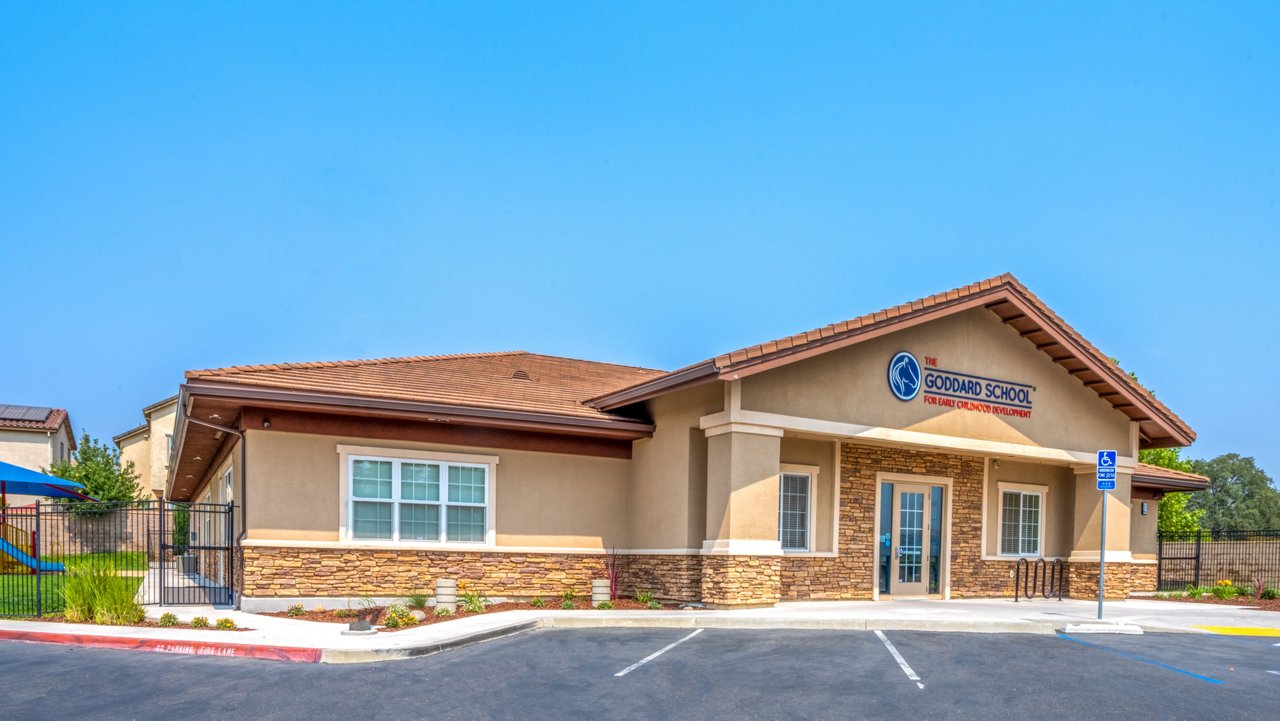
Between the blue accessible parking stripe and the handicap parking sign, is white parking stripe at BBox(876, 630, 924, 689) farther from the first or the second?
the handicap parking sign

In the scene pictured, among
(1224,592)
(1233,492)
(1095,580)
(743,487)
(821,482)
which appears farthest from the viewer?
(1233,492)

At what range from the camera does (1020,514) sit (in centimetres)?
2150

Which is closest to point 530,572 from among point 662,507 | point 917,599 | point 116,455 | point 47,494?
point 662,507

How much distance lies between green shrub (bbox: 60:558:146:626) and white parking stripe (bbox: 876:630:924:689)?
33.8 ft

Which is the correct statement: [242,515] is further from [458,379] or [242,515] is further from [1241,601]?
[1241,601]

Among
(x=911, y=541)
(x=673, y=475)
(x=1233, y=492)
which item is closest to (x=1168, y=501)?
(x=911, y=541)

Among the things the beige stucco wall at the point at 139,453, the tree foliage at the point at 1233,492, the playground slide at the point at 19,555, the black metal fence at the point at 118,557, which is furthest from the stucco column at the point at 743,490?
the tree foliage at the point at 1233,492

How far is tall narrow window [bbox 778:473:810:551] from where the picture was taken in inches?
718

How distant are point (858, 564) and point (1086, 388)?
642 cm

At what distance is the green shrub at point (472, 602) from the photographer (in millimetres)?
15844

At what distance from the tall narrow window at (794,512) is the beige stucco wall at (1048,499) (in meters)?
4.94

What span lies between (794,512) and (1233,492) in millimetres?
95467

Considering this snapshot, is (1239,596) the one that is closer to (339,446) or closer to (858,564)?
(858,564)

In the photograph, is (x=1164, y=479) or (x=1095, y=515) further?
(x=1164, y=479)
